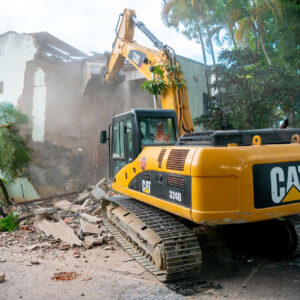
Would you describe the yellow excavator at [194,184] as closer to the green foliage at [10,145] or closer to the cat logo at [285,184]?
the cat logo at [285,184]

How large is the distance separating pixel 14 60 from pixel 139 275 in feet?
42.3

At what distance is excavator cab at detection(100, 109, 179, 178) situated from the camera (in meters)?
4.94

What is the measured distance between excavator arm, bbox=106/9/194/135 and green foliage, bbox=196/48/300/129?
3866mm

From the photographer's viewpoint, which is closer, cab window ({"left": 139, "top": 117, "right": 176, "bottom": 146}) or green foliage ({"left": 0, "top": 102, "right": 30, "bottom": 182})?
cab window ({"left": 139, "top": 117, "right": 176, "bottom": 146})

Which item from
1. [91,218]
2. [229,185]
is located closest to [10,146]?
[91,218]

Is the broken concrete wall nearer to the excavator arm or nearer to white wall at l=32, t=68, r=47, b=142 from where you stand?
white wall at l=32, t=68, r=47, b=142

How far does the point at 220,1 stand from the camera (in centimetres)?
1742

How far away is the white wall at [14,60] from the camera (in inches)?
537

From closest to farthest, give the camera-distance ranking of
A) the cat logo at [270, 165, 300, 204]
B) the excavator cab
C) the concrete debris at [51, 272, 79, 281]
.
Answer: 1. the cat logo at [270, 165, 300, 204]
2. the concrete debris at [51, 272, 79, 281]
3. the excavator cab

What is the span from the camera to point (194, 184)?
3305 millimetres

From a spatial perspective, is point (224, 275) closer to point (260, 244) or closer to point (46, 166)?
point (260, 244)

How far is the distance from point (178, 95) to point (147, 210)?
266 centimetres

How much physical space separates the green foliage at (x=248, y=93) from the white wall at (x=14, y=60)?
8.14 m

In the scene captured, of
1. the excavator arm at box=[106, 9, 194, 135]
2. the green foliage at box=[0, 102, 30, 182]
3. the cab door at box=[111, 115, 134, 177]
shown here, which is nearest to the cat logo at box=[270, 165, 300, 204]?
the cab door at box=[111, 115, 134, 177]
